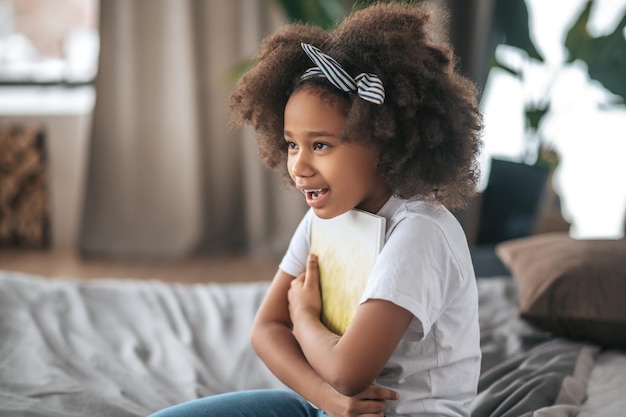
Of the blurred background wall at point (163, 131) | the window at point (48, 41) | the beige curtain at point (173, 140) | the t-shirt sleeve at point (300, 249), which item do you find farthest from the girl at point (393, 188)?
the window at point (48, 41)

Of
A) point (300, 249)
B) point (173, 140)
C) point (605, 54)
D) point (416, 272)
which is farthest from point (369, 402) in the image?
point (173, 140)

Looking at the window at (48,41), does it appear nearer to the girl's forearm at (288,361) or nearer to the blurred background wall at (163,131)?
the blurred background wall at (163,131)

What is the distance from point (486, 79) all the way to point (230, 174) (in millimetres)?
1342

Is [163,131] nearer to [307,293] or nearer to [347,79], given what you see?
[307,293]

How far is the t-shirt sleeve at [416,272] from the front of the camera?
990 millimetres

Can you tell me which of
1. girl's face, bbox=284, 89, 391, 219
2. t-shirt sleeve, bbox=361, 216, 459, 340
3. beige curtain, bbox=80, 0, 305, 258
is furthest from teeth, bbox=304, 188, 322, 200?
beige curtain, bbox=80, 0, 305, 258

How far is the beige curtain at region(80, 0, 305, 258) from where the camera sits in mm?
3826

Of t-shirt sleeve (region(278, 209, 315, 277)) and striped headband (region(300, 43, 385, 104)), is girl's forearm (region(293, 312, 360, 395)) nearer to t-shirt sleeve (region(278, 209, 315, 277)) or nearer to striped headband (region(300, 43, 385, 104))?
Answer: t-shirt sleeve (region(278, 209, 315, 277))

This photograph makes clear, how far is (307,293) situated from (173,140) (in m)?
2.86

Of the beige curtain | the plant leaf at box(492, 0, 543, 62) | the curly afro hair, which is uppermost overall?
the plant leaf at box(492, 0, 543, 62)

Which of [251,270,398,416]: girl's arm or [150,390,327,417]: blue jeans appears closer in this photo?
[251,270,398,416]: girl's arm

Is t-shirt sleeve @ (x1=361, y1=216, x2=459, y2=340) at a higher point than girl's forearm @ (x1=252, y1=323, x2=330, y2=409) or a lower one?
higher

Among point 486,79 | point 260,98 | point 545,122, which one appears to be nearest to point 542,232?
point 545,122

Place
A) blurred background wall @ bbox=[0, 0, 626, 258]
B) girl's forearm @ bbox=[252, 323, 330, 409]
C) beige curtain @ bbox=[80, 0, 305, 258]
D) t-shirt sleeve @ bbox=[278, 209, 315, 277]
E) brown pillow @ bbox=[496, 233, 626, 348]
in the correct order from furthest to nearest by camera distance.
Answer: beige curtain @ bbox=[80, 0, 305, 258] → blurred background wall @ bbox=[0, 0, 626, 258] → brown pillow @ bbox=[496, 233, 626, 348] → t-shirt sleeve @ bbox=[278, 209, 315, 277] → girl's forearm @ bbox=[252, 323, 330, 409]
